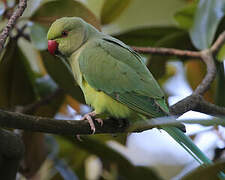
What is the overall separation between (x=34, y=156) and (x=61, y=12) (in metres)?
0.71

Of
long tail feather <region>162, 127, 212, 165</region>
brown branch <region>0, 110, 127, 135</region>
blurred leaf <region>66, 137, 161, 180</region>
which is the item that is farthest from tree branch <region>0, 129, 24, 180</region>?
blurred leaf <region>66, 137, 161, 180</region>

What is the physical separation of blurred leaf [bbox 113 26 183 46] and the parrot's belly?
665mm

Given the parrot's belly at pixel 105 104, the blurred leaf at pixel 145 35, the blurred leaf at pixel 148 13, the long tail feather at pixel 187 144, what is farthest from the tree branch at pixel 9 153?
the blurred leaf at pixel 148 13

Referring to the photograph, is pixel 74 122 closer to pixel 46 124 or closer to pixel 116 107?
pixel 46 124

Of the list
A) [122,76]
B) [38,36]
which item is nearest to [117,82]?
[122,76]

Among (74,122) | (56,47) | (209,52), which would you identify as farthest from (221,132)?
(74,122)

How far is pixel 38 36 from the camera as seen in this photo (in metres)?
2.03

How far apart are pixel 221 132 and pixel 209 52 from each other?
1.49ft

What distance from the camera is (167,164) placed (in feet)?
11.7

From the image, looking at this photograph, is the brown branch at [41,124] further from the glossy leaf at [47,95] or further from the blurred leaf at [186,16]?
the blurred leaf at [186,16]

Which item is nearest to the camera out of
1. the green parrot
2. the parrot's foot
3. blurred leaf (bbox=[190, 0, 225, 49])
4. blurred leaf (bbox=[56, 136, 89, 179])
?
the parrot's foot

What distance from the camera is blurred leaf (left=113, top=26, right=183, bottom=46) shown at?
2350 millimetres

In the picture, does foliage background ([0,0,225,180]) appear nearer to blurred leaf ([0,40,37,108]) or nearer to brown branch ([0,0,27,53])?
blurred leaf ([0,40,37,108])

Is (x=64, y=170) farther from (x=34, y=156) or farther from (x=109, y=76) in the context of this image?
(x=109, y=76)
